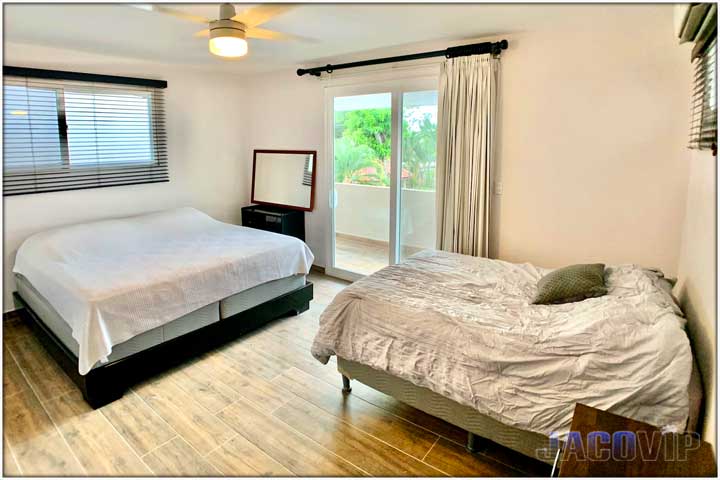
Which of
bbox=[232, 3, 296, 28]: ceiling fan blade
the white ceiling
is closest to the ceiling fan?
bbox=[232, 3, 296, 28]: ceiling fan blade

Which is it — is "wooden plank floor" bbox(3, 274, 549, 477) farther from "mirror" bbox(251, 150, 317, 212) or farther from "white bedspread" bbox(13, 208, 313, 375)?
"mirror" bbox(251, 150, 317, 212)

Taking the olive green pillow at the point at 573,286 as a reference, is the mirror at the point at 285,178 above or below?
above

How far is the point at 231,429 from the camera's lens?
231cm

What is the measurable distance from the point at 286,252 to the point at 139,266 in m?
1.14

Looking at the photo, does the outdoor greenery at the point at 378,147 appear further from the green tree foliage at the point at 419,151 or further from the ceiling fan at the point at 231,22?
the ceiling fan at the point at 231,22

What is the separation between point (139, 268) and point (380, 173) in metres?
2.36

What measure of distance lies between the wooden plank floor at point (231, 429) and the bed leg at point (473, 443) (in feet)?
0.15

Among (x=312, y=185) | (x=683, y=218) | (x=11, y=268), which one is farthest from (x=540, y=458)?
(x=11, y=268)

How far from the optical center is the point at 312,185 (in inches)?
190

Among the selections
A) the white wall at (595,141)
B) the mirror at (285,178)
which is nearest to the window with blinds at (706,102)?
the white wall at (595,141)

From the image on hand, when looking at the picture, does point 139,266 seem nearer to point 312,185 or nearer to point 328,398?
point 328,398

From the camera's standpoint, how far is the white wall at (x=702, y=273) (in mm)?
1593

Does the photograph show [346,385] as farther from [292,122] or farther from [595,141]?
[292,122]
